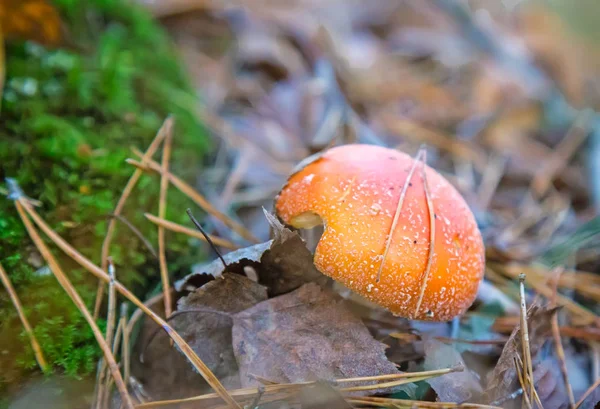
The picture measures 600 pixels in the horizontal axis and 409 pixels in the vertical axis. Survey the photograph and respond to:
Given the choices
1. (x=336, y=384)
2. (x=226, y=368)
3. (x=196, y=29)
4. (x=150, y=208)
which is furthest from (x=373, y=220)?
(x=196, y=29)

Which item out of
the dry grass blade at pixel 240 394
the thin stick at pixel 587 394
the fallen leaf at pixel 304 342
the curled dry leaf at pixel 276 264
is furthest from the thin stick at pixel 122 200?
the thin stick at pixel 587 394

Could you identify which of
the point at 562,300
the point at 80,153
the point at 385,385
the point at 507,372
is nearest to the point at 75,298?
the point at 80,153

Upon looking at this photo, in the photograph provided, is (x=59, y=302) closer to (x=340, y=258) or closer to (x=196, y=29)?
(x=340, y=258)

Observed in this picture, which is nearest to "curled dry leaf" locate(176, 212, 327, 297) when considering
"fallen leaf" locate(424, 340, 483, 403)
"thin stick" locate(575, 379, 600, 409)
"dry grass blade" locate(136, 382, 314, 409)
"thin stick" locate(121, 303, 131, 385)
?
"thin stick" locate(121, 303, 131, 385)

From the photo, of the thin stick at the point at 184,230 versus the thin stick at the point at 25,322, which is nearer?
the thin stick at the point at 25,322

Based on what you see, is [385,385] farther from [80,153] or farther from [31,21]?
[31,21]

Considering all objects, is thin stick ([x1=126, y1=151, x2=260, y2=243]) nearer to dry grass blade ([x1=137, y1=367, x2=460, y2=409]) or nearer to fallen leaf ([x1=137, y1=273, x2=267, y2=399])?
fallen leaf ([x1=137, y1=273, x2=267, y2=399])

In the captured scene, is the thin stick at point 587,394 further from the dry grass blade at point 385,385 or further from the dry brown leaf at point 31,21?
the dry brown leaf at point 31,21
